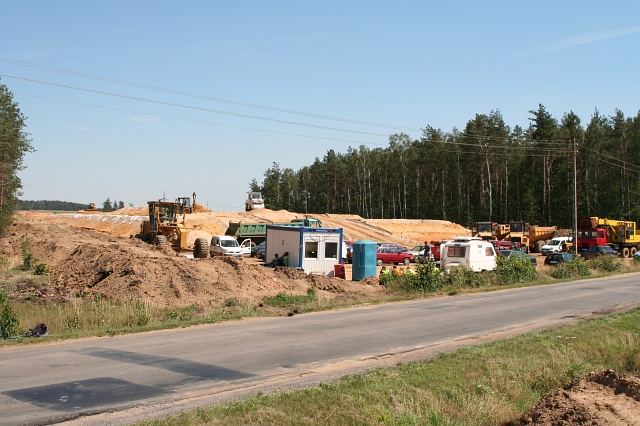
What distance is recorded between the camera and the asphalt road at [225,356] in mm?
9523

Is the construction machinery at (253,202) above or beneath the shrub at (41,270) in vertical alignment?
above

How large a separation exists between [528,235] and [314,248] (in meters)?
36.0

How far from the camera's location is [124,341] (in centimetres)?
1529

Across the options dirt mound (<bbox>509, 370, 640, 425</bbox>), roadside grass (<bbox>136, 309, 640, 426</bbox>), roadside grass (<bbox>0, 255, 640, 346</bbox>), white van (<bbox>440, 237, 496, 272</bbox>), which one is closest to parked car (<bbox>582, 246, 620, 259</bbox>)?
roadside grass (<bbox>0, 255, 640, 346</bbox>)

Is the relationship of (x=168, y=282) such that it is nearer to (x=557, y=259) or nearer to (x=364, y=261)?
(x=364, y=261)

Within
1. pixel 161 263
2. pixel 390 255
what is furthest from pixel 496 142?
pixel 161 263

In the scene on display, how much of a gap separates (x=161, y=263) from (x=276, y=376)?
1806cm

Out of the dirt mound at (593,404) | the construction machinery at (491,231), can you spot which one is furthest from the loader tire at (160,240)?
the dirt mound at (593,404)

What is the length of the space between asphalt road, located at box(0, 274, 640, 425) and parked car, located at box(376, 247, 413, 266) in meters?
24.0

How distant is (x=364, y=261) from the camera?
33562mm

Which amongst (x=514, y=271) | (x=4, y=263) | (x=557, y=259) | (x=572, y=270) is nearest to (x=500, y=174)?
(x=557, y=259)

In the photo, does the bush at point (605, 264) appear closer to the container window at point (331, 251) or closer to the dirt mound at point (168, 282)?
the container window at point (331, 251)

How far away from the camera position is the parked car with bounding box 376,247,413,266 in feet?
155

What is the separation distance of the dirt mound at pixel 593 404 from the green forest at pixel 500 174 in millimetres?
60836
